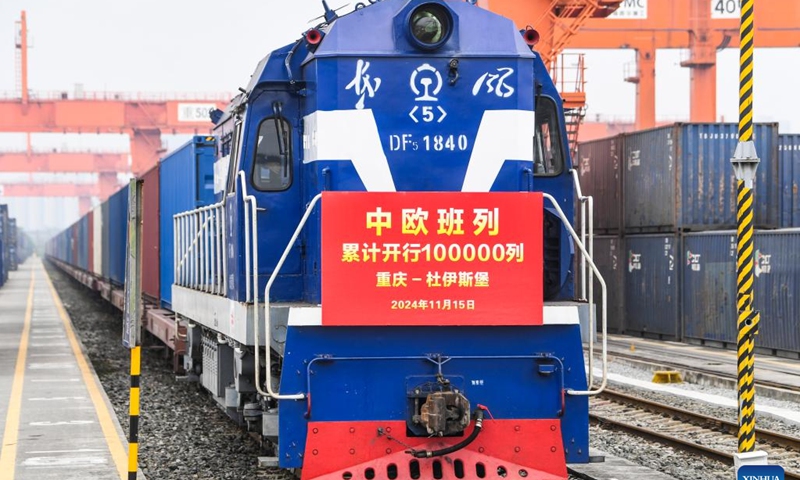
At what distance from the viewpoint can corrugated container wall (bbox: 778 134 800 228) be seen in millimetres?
23875

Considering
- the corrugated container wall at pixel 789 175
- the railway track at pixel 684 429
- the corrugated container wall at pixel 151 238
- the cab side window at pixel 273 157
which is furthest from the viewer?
the corrugated container wall at pixel 789 175

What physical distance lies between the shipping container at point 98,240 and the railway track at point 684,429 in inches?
942

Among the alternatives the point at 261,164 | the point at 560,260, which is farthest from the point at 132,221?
the point at 560,260

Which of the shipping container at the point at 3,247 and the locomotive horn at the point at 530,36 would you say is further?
the shipping container at the point at 3,247

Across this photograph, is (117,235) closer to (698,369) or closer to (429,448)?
(698,369)

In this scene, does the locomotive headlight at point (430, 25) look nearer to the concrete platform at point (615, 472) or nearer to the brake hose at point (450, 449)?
the brake hose at point (450, 449)

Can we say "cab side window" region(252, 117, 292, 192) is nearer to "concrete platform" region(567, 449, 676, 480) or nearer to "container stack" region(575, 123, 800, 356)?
"concrete platform" region(567, 449, 676, 480)

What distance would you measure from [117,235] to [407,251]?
930 inches

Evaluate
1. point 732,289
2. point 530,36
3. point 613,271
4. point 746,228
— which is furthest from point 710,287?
point 530,36

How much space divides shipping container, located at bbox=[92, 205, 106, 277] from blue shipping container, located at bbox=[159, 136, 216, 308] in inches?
708

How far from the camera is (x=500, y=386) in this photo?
25.5 feet

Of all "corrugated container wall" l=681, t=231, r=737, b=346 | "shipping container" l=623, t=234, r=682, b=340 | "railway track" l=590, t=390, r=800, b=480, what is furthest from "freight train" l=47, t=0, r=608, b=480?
"shipping container" l=623, t=234, r=682, b=340

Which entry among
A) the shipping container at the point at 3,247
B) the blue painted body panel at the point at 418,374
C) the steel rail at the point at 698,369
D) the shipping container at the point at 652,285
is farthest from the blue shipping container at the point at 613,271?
the shipping container at the point at 3,247

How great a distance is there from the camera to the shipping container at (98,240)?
121 ft
